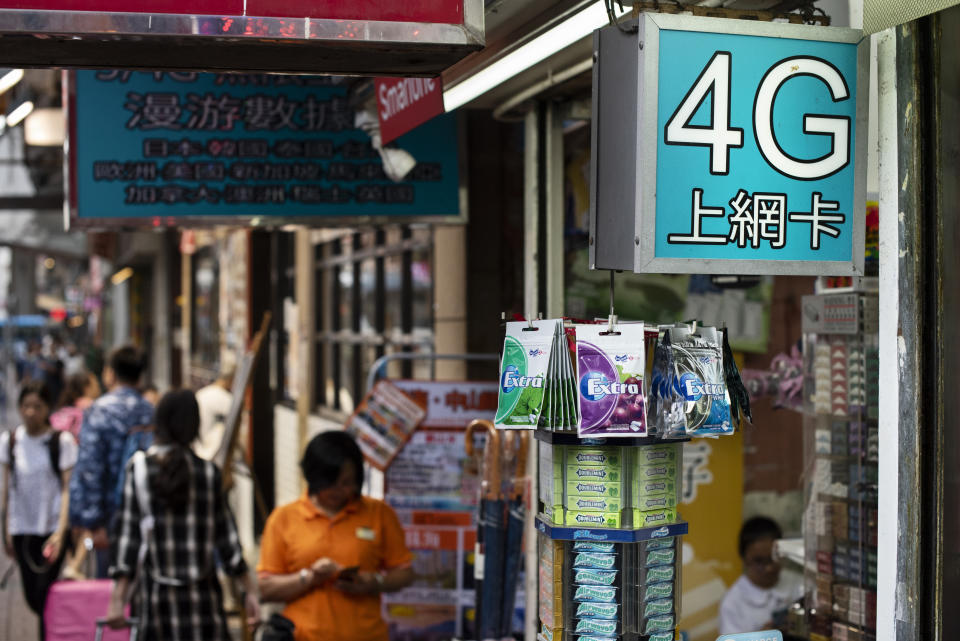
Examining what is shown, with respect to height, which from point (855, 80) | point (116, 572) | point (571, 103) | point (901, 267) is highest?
point (571, 103)

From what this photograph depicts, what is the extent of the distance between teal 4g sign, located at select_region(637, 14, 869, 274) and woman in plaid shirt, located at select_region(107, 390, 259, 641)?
319 centimetres

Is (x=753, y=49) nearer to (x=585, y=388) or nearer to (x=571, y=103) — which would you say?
(x=585, y=388)

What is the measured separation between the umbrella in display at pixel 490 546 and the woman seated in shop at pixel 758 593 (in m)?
1.22

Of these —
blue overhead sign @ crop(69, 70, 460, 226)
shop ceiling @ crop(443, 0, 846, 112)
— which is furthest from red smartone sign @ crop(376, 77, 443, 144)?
blue overhead sign @ crop(69, 70, 460, 226)

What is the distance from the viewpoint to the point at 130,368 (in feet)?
24.7

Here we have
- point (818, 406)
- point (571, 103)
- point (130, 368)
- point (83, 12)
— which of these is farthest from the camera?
point (130, 368)

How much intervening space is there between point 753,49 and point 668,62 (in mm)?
233

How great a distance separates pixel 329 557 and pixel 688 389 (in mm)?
2432

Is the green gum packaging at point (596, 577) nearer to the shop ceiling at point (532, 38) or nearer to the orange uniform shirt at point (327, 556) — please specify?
the shop ceiling at point (532, 38)

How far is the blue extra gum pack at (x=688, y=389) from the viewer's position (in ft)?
8.45

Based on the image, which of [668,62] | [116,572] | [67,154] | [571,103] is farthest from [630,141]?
[67,154]

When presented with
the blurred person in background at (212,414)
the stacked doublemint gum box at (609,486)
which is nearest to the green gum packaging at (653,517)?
the stacked doublemint gum box at (609,486)

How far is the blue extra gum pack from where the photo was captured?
2576 mm

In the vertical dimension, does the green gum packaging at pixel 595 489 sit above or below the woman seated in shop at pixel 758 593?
above
